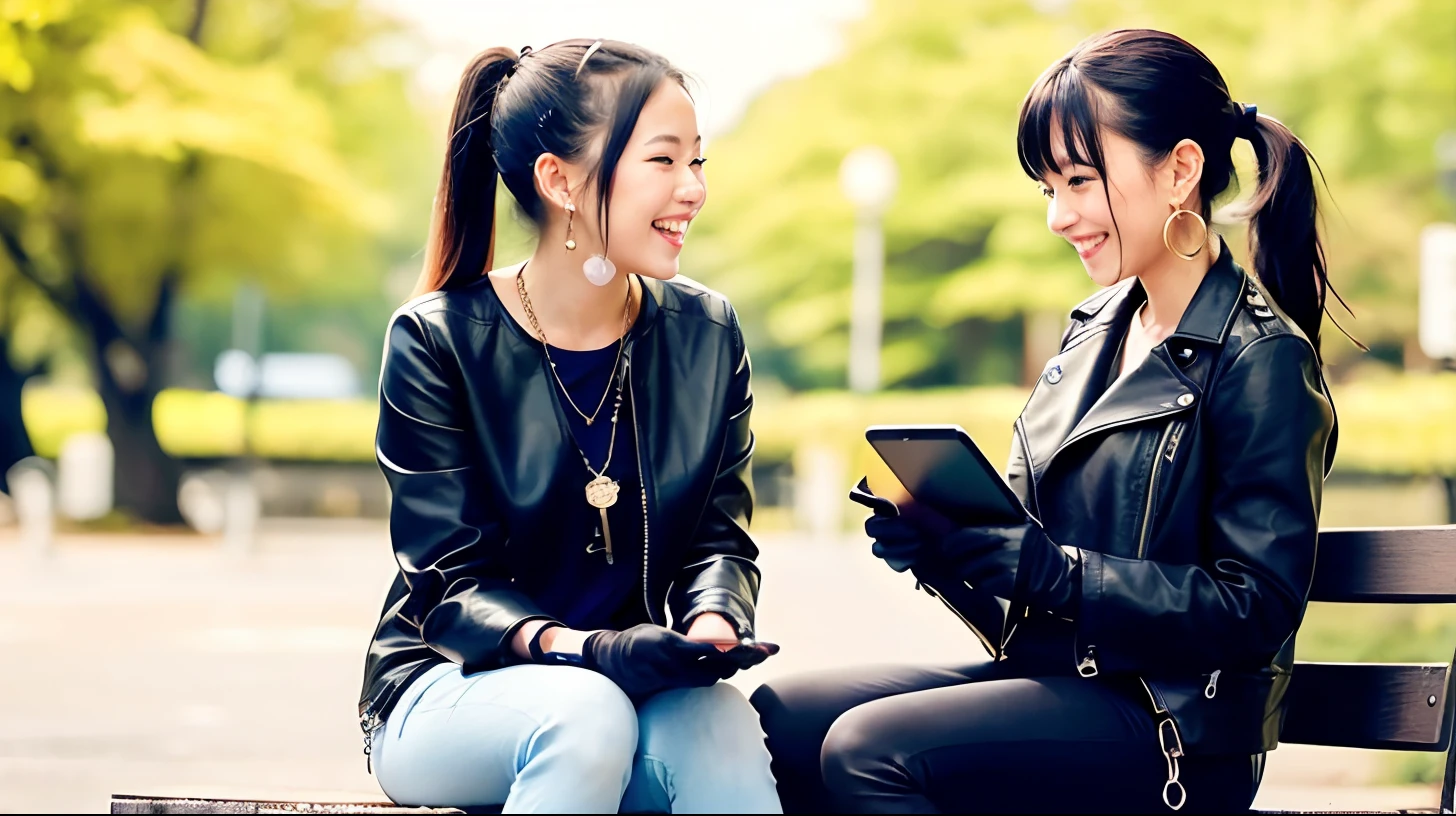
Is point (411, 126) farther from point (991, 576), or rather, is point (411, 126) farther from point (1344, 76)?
point (991, 576)

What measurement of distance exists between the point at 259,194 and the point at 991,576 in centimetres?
1561

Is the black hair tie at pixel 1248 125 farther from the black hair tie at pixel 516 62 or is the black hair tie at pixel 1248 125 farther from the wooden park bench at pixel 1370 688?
the black hair tie at pixel 516 62

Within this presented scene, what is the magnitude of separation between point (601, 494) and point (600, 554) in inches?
3.9

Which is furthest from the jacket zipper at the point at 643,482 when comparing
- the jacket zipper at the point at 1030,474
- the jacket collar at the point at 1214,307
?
the jacket collar at the point at 1214,307

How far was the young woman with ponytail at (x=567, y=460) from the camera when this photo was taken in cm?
212

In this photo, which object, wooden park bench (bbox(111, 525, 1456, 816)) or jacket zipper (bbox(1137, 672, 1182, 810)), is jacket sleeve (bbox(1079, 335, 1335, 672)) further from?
wooden park bench (bbox(111, 525, 1456, 816))

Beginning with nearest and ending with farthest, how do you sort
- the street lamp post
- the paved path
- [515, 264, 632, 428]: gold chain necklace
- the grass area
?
1. [515, 264, 632, 428]: gold chain necklace
2. the paved path
3. the grass area
4. the street lamp post

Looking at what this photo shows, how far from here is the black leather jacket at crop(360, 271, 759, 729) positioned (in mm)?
2268

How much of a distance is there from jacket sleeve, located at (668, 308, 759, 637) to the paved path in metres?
0.73

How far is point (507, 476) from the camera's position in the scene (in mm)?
2344

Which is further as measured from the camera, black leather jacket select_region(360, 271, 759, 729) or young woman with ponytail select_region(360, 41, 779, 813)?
black leather jacket select_region(360, 271, 759, 729)

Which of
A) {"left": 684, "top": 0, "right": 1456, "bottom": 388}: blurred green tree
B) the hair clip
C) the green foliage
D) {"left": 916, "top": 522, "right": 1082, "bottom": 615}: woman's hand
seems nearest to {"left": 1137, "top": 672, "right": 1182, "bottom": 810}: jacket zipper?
{"left": 916, "top": 522, "right": 1082, "bottom": 615}: woman's hand

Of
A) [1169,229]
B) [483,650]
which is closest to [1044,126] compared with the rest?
[1169,229]

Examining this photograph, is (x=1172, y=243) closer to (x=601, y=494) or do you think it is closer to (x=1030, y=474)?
(x=1030, y=474)
